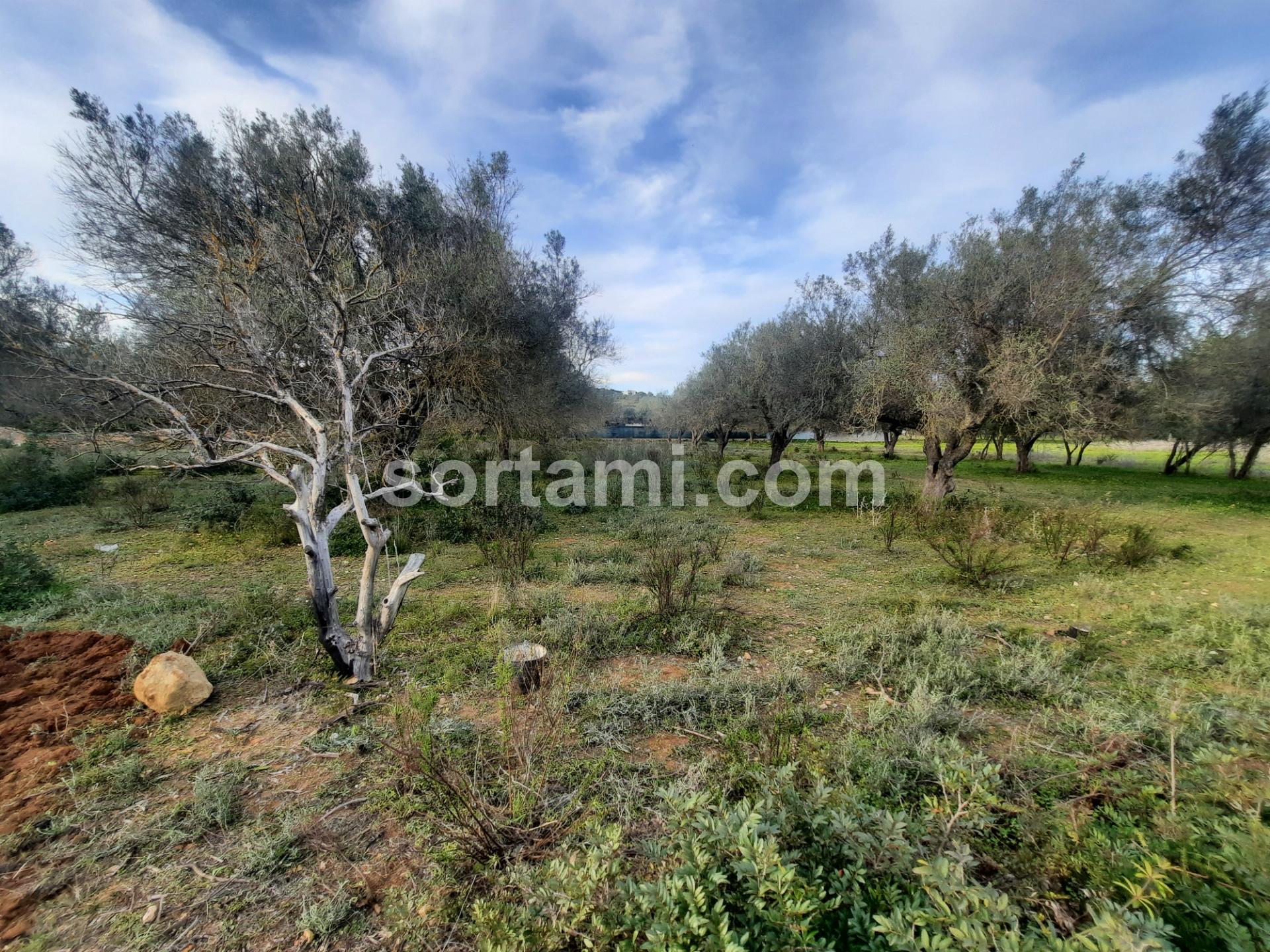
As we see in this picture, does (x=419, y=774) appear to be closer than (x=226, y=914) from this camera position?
A: No

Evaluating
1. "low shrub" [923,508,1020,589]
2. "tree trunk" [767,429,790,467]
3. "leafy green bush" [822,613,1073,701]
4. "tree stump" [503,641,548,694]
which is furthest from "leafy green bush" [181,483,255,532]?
"tree trunk" [767,429,790,467]

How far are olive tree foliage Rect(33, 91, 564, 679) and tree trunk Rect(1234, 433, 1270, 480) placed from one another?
85.5 feet

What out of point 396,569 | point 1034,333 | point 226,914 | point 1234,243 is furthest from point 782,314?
point 226,914

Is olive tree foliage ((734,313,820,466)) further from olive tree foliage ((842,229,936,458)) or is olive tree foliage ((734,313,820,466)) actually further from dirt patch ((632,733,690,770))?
dirt patch ((632,733,690,770))

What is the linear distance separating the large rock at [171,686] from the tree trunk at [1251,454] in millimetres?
28135

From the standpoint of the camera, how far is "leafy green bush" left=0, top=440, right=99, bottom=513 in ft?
33.0

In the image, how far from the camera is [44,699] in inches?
125

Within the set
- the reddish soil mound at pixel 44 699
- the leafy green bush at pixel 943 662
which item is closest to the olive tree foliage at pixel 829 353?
the leafy green bush at pixel 943 662

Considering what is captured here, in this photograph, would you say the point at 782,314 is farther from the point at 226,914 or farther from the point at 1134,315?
the point at 226,914

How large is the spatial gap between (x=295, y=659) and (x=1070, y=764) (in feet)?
18.4

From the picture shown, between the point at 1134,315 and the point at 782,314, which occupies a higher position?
the point at 782,314

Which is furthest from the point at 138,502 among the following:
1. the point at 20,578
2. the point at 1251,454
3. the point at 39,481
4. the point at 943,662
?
the point at 1251,454

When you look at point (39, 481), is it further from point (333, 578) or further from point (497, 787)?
point (497, 787)

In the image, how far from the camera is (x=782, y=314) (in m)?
16.8
